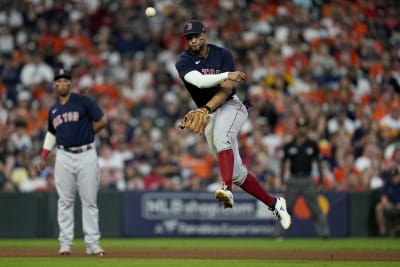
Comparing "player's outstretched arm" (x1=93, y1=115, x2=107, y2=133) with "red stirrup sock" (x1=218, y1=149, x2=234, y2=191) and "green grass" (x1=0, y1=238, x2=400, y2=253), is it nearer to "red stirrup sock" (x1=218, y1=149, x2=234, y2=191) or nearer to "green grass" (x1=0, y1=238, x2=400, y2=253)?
"red stirrup sock" (x1=218, y1=149, x2=234, y2=191)

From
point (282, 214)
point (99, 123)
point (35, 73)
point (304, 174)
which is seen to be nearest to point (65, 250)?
point (99, 123)

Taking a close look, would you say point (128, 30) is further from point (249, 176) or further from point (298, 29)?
point (249, 176)

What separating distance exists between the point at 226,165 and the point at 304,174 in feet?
23.2

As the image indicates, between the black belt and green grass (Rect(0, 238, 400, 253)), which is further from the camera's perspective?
green grass (Rect(0, 238, 400, 253))

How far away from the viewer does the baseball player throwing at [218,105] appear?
1057 cm

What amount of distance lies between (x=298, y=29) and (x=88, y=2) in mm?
5266

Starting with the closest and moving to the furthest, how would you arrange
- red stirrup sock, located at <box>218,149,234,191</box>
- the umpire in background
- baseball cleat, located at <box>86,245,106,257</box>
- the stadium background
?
red stirrup sock, located at <box>218,149,234,191</box>, baseball cleat, located at <box>86,245,106,257</box>, the umpire in background, the stadium background

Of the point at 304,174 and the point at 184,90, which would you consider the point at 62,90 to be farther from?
the point at 184,90

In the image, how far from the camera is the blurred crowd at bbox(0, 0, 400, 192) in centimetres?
1955

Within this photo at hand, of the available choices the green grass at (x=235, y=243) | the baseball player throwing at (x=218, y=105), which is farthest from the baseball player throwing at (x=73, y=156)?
the green grass at (x=235, y=243)

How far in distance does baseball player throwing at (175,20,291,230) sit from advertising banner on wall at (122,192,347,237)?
23.7 ft

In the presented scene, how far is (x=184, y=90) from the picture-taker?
71.6 ft

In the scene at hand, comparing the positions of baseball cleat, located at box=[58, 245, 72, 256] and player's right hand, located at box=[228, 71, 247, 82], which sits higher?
player's right hand, located at box=[228, 71, 247, 82]

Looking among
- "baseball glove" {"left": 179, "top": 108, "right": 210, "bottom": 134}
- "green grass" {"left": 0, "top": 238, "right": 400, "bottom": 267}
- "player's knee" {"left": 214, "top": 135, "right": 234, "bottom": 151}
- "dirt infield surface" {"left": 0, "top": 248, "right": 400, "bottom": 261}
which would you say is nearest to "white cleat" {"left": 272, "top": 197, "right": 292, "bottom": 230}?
"green grass" {"left": 0, "top": 238, "right": 400, "bottom": 267}
